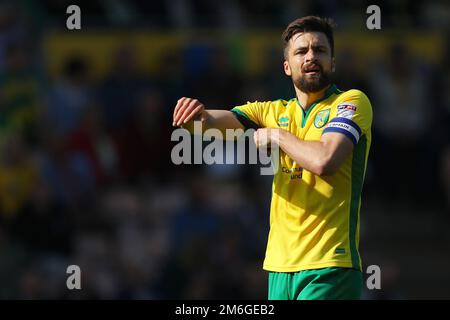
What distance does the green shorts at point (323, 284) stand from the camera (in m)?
7.23

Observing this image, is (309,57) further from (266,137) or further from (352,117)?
(266,137)

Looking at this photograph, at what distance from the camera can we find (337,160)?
7.12m

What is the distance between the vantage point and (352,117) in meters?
7.29

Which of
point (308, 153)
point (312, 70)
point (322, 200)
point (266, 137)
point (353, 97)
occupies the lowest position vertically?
point (322, 200)

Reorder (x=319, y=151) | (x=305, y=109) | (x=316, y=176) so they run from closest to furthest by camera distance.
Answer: (x=319, y=151) < (x=316, y=176) < (x=305, y=109)

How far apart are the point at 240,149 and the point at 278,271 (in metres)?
6.74

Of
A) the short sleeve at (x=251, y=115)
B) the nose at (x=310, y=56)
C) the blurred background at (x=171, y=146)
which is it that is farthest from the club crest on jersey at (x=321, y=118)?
the blurred background at (x=171, y=146)

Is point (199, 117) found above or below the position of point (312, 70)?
below

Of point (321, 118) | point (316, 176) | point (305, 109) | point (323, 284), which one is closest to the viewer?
point (323, 284)

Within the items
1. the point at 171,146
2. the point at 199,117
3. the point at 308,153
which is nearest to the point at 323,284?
the point at 308,153

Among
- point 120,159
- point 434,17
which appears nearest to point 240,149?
point 120,159

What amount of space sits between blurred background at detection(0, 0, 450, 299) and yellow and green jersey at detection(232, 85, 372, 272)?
4458mm

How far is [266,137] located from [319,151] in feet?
1.23

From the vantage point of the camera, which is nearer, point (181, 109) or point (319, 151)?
point (319, 151)
